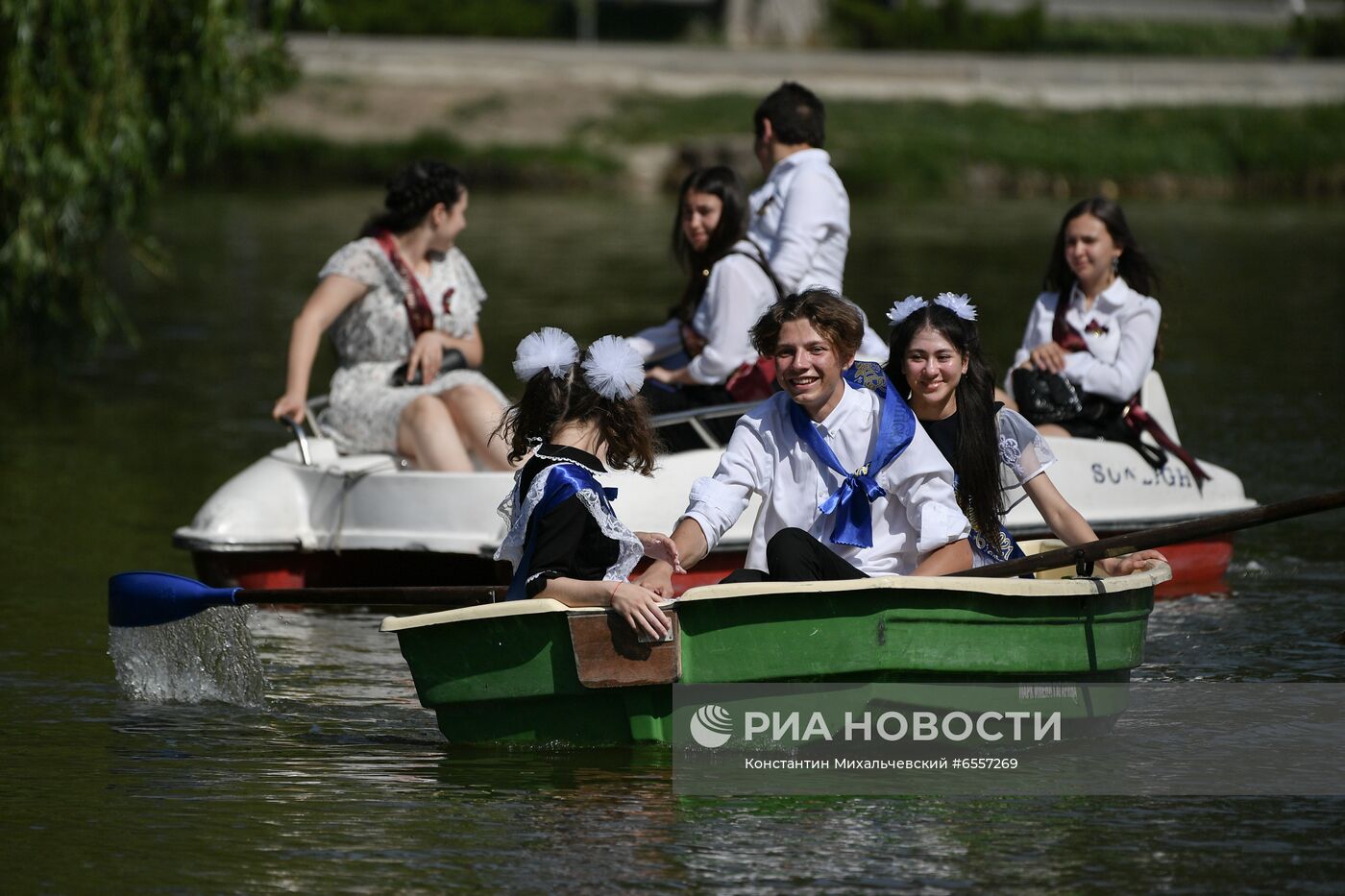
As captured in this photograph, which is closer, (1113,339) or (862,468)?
(862,468)

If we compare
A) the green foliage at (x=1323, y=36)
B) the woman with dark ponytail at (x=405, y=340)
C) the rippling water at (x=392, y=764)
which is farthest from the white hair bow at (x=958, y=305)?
the green foliage at (x=1323, y=36)

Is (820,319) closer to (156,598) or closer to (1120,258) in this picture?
(156,598)

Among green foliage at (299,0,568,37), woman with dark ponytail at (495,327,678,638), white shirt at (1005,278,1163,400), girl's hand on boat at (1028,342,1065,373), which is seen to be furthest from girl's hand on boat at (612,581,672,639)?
green foliage at (299,0,568,37)

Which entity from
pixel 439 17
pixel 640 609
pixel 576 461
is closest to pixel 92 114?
pixel 576 461

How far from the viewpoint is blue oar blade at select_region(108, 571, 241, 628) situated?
6.92 m

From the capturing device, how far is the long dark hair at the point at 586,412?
19.6 feet

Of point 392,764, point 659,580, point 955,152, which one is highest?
point 955,152

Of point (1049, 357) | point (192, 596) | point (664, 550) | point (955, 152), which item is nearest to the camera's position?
point (664, 550)

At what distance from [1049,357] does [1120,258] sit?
53 centimetres

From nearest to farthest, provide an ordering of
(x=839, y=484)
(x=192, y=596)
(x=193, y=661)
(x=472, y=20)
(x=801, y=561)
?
(x=801, y=561)
(x=839, y=484)
(x=192, y=596)
(x=193, y=661)
(x=472, y=20)

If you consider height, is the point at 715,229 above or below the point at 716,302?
above

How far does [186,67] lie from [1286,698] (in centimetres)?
803

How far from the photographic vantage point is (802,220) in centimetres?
855

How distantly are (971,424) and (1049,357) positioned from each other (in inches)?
90.8
